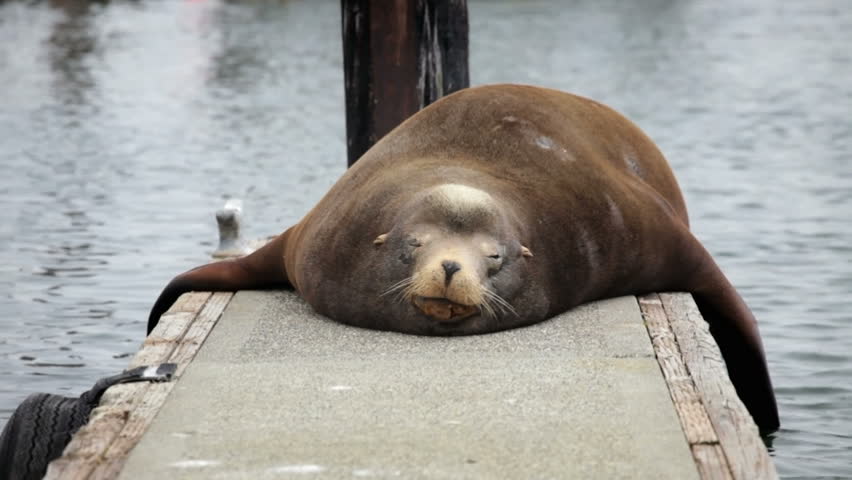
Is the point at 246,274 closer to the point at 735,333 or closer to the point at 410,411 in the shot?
the point at 735,333

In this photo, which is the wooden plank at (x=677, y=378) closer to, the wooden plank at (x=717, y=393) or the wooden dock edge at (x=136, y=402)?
the wooden plank at (x=717, y=393)

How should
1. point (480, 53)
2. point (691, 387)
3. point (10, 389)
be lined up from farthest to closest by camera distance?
1. point (480, 53)
2. point (10, 389)
3. point (691, 387)

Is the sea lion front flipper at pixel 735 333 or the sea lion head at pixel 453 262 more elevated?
the sea lion head at pixel 453 262

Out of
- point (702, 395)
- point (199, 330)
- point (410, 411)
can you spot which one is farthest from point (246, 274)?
point (702, 395)

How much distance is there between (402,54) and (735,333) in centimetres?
249

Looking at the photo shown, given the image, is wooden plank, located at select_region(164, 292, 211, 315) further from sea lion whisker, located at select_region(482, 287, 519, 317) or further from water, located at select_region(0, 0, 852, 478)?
sea lion whisker, located at select_region(482, 287, 519, 317)

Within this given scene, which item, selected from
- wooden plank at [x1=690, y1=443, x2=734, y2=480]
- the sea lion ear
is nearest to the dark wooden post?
the sea lion ear

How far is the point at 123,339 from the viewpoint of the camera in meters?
8.02

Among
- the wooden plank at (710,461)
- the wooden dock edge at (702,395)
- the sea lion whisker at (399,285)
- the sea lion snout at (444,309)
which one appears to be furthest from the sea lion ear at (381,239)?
the wooden plank at (710,461)

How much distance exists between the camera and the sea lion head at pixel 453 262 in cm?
532

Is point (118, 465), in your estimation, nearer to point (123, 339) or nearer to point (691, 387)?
point (691, 387)

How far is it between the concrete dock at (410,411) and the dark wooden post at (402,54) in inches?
99.5

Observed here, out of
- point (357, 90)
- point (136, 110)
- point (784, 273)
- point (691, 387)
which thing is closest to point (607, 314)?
point (691, 387)

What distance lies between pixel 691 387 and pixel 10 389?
340 centimetres
